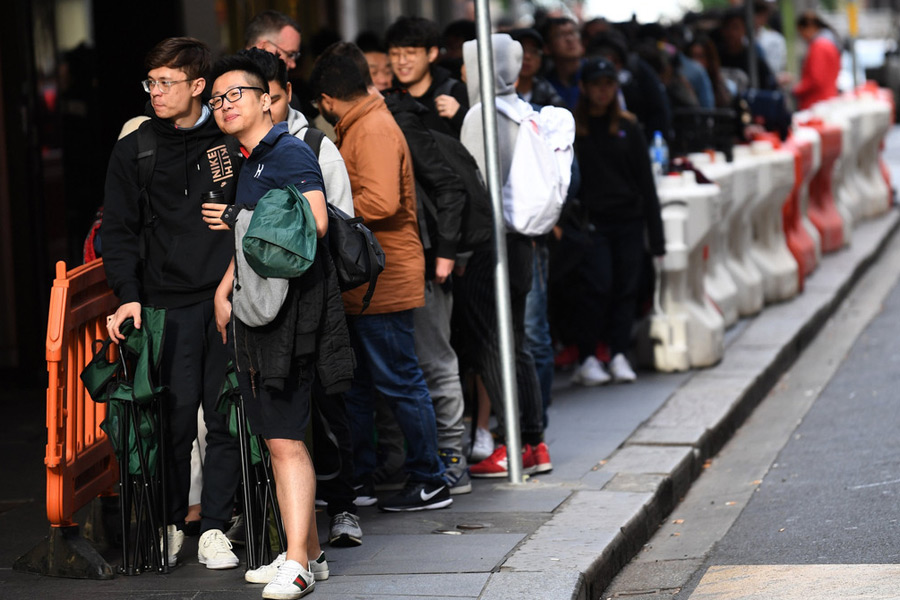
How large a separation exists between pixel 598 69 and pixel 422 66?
1.92 m

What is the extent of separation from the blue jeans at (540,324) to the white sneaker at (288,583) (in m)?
2.33

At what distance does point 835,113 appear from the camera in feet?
50.4

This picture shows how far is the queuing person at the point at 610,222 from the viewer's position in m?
8.69

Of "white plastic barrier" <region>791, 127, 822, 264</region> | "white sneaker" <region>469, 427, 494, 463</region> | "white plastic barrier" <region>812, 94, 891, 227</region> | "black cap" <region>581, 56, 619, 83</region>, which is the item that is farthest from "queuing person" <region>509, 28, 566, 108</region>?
"white plastic barrier" <region>812, 94, 891, 227</region>

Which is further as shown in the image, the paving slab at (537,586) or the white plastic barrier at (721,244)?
the white plastic barrier at (721,244)

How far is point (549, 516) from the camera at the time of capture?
600 cm

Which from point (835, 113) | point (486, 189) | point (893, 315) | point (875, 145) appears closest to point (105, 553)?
point (486, 189)

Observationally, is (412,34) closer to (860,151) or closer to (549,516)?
(549,516)

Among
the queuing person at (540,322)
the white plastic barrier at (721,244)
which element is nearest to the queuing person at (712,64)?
the white plastic barrier at (721,244)

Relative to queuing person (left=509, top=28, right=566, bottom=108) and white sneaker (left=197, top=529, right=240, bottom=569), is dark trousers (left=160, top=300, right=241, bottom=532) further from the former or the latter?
queuing person (left=509, top=28, right=566, bottom=108)

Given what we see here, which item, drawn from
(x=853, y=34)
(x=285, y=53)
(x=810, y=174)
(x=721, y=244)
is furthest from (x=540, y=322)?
(x=853, y=34)

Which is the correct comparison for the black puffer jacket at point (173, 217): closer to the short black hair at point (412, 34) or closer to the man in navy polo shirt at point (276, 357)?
→ the man in navy polo shirt at point (276, 357)

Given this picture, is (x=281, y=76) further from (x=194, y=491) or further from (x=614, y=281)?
(x=614, y=281)

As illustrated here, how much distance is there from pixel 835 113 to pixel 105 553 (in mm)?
11357
